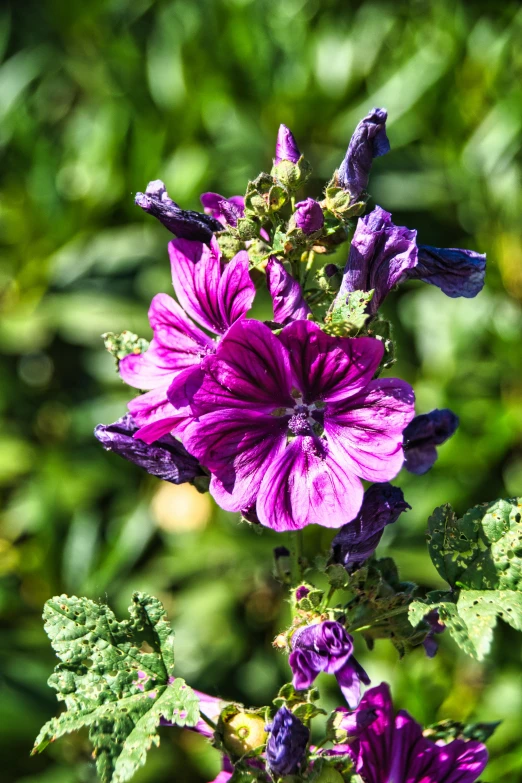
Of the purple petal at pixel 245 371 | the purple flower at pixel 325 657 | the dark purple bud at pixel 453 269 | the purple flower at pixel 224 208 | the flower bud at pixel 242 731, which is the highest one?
the dark purple bud at pixel 453 269

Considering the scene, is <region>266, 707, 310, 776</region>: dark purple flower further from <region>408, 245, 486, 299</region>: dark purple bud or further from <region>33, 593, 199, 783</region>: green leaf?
<region>408, 245, 486, 299</region>: dark purple bud

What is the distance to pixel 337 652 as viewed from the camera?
3.74 feet

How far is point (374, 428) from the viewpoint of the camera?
45.6 inches

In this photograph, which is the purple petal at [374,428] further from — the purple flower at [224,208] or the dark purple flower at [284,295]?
the purple flower at [224,208]

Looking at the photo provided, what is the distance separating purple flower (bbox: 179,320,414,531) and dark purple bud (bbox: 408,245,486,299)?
0.23 m

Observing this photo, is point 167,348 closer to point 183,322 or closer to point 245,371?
point 183,322

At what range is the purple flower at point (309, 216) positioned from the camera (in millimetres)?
1164

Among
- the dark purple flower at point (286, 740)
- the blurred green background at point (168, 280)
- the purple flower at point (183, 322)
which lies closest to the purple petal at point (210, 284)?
the purple flower at point (183, 322)

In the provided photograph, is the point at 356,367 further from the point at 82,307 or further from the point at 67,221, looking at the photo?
the point at 67,221

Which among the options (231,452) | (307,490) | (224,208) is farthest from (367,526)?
(224,208)

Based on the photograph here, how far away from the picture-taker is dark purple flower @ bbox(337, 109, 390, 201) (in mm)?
1230

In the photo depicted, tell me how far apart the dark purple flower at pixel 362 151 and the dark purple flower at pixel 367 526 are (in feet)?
1.49

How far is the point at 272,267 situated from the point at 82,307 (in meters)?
2.19

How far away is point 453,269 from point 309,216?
0.27 metres
